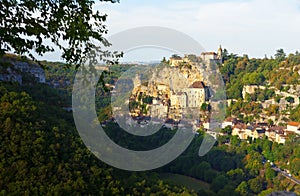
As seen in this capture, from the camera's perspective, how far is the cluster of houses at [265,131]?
22.7 meters

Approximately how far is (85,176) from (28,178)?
1.42m

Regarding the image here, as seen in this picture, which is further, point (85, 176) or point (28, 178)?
point (85, 176)

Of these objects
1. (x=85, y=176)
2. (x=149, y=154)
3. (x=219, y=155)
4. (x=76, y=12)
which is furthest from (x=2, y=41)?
(x=219, y=155)

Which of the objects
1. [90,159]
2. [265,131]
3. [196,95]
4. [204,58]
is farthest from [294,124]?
[90,159]

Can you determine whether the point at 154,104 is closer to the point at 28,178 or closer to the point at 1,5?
the point at 28,178

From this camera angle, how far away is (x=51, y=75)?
27875 millimetres

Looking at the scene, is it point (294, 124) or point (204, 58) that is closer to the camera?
point (294, 124)

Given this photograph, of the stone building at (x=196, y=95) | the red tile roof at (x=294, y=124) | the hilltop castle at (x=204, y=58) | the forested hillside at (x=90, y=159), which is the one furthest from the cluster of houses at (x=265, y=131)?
the hilltop castle at (x=204, y=58)

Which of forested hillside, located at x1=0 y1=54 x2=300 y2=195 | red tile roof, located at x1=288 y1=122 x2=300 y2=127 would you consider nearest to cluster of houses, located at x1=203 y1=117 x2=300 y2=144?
red tile roof, located at x1=288 y1=122 x2=300 y2=127

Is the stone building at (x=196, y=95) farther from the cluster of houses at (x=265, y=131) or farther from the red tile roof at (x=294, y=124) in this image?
the red tile roof at (x=294, y=124)

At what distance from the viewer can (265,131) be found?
949 inches

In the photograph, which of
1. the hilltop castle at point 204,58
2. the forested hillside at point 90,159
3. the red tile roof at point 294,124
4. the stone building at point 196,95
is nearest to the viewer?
the forested hillside at point 90,159

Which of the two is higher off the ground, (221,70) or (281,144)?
(221,70)

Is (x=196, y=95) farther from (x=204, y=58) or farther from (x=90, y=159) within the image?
(x=90, y=159)
